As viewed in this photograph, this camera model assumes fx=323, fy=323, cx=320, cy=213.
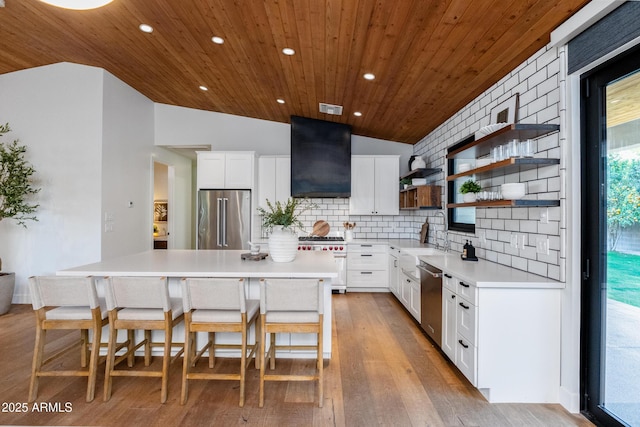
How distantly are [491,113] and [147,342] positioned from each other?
379 centimetres

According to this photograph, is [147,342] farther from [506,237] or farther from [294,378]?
[506,237]

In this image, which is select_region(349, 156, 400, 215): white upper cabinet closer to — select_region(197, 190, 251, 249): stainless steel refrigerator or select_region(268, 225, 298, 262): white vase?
select_region(197, 190, 251, 249): stainless steel refrigerator

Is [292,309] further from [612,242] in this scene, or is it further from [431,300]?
[612,242]

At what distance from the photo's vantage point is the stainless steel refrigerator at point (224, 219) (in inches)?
205

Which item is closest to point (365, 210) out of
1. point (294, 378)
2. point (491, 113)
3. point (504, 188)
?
point (491, 113)

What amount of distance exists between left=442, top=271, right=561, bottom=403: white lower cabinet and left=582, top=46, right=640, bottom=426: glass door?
7.0 inches

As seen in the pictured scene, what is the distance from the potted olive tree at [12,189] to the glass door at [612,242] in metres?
5.92

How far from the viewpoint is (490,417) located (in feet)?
6.90

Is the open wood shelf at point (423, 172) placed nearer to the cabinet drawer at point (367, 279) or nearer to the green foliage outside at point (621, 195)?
the cabinet drawer at point (367, 279)

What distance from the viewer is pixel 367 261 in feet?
17.3

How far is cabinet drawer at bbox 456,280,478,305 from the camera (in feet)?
7.48

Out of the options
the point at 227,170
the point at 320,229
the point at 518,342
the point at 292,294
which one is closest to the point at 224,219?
the point at 227,170

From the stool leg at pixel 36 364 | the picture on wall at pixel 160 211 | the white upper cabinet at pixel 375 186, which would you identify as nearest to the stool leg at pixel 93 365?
the stool leg at pixel 36 364

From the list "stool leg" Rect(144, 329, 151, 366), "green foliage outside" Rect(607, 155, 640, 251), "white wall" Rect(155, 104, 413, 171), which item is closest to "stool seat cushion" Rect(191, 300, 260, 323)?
"stool leg" Rect(144, 329, 151, 366)
